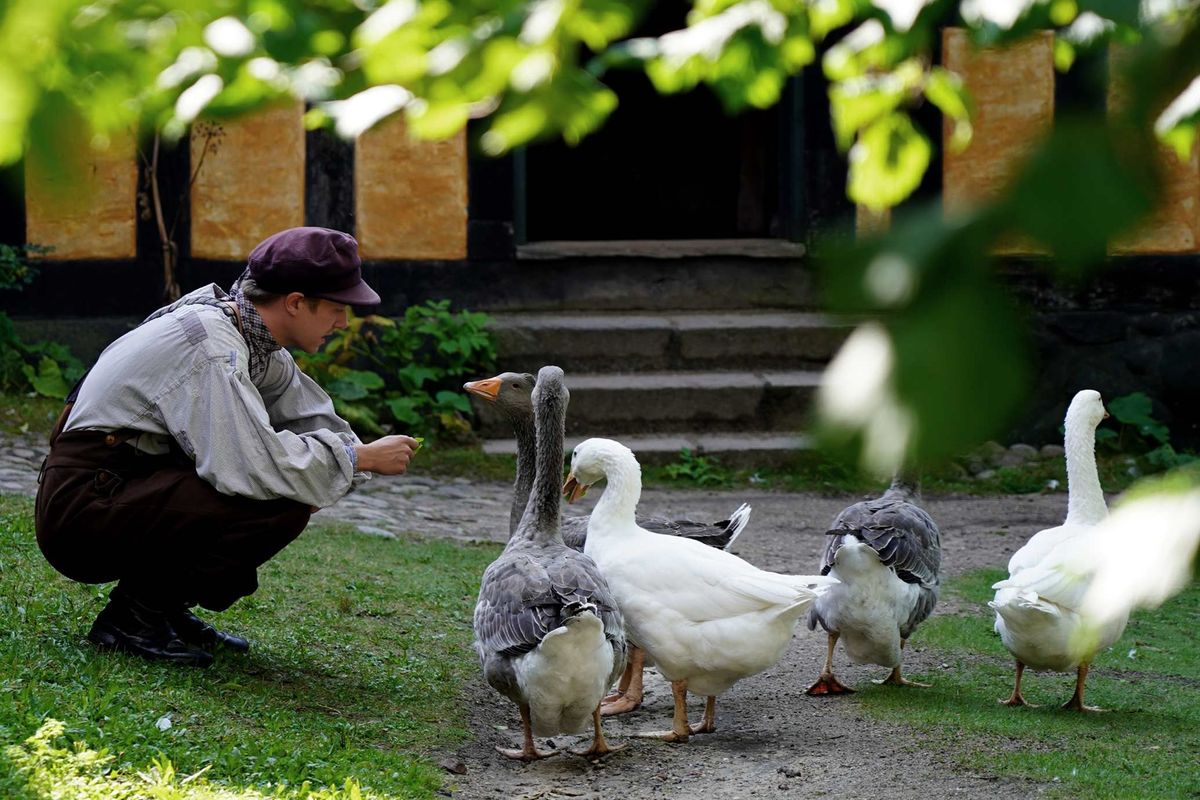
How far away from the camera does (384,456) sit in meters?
5.00

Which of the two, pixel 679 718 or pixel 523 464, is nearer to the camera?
pixel 679 718

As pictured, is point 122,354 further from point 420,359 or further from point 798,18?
point 420,359

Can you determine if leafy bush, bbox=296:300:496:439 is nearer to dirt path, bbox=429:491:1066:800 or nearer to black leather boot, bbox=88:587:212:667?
dirt path, bbox=429:491:1066:800

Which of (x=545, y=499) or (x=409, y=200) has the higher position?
(x=409, y=200)

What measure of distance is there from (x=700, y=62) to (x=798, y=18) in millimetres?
161

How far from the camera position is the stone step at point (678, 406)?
1069 centimetres

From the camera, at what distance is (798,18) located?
1.79 metres

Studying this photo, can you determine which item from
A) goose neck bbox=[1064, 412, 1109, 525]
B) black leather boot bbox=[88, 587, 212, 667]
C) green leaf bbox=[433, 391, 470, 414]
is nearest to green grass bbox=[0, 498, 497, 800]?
black leather boot bbox=[88, 587, 212, 667]

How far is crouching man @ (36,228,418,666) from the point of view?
15.5 ft

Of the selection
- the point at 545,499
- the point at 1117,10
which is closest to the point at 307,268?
the point at 545,499

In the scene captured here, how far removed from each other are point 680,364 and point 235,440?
6807 mm

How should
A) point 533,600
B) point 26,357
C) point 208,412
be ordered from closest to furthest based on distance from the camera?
1. point 533,600
2. point 208,412
3. point 26,357

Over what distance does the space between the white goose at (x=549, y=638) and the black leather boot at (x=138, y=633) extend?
1.04 metres

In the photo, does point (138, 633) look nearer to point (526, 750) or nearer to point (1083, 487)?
point (526, 750)
